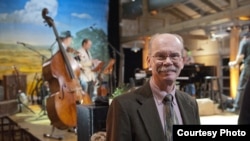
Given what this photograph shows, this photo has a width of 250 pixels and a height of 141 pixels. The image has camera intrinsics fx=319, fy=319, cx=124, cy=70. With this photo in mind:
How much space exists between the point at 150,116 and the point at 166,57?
25cm

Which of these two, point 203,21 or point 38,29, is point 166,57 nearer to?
point 203,21

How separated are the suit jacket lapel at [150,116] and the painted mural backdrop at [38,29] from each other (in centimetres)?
732

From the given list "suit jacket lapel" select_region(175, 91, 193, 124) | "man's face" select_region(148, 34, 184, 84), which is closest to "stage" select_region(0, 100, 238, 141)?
"suit jacket lapel" select_region(175, 91, 193, 124)

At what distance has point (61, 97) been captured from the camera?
3.20 m

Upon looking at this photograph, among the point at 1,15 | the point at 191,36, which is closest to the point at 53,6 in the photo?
the point at 1,15

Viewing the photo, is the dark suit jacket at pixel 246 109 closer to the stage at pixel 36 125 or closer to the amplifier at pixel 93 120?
the amplifier at pixel 93 120

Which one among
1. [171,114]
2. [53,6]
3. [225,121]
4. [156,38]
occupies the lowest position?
[225,121]

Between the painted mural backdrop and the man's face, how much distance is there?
7.30 metres

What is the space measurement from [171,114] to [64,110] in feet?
6.78

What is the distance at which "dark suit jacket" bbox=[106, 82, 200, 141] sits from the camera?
122 centimetres

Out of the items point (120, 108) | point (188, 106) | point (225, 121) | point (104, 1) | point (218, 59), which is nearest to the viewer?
point (120, 108)

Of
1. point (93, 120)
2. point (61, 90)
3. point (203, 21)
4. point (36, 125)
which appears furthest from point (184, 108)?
point (203, 21)

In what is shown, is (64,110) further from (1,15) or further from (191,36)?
(191,36)

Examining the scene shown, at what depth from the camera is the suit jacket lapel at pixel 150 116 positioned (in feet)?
4.02
